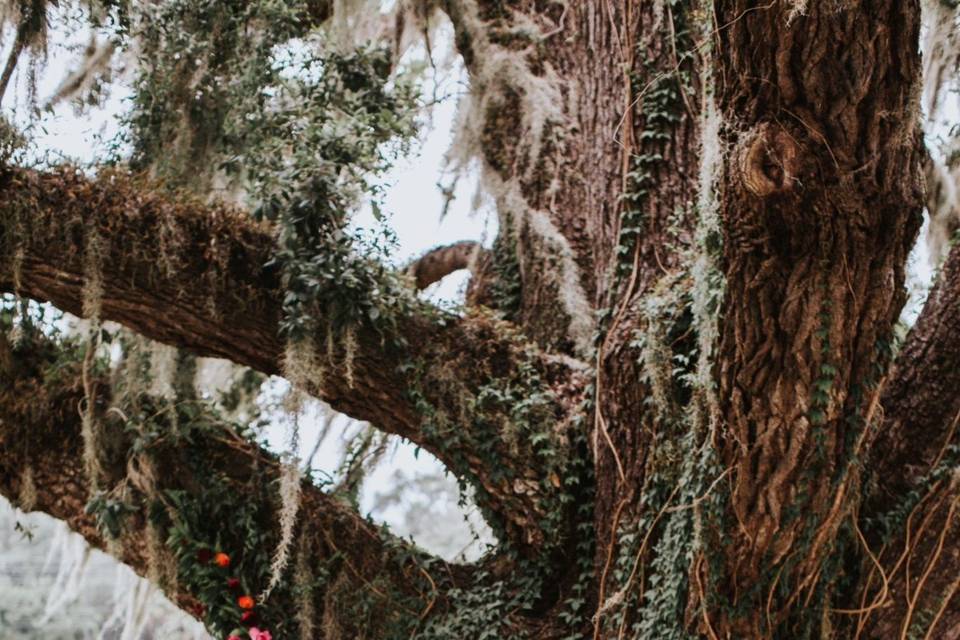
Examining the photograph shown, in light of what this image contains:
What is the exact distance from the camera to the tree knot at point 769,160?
2.56 meters

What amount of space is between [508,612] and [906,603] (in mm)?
1190

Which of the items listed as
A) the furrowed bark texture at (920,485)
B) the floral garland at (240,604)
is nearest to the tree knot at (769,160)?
the furrowed bark texture at (920,485)

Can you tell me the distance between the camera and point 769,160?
258cm

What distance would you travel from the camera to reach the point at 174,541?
3797mm

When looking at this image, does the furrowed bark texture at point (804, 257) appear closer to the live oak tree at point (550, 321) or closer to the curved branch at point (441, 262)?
the live oak tree at point (550, 321)

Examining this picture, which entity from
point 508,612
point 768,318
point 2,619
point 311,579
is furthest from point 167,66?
point 2,619

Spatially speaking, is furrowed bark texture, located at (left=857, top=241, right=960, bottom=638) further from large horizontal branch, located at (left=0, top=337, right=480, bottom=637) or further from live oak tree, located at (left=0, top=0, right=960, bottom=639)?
large horizontal branch, located at (left=0, top=337, right=480, bottom=637)

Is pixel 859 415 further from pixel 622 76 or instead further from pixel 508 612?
pixel 622 76

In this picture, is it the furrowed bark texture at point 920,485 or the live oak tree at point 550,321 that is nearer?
the live oak tree at point 550,321

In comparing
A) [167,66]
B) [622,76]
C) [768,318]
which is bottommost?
[768,318]

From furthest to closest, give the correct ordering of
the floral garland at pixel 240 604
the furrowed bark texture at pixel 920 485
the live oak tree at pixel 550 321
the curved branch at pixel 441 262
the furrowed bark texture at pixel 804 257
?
the curved branch at pixel 441 262 < the floral garland at pixel 240 604 < the furrowed bark texture at pixel 920 485 < the live oak tree at pixel 550 321 < the furrowed bark texture at pixel 804 257

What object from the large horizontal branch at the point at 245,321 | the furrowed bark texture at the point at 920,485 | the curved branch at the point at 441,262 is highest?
the curved branch at the point at 441,262

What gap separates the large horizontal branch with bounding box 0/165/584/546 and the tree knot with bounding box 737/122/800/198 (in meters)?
1.33

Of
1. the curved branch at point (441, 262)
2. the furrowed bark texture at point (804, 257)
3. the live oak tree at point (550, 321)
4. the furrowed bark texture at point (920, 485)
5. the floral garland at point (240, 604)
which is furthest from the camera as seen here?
the curved branch at point (441, 262)
